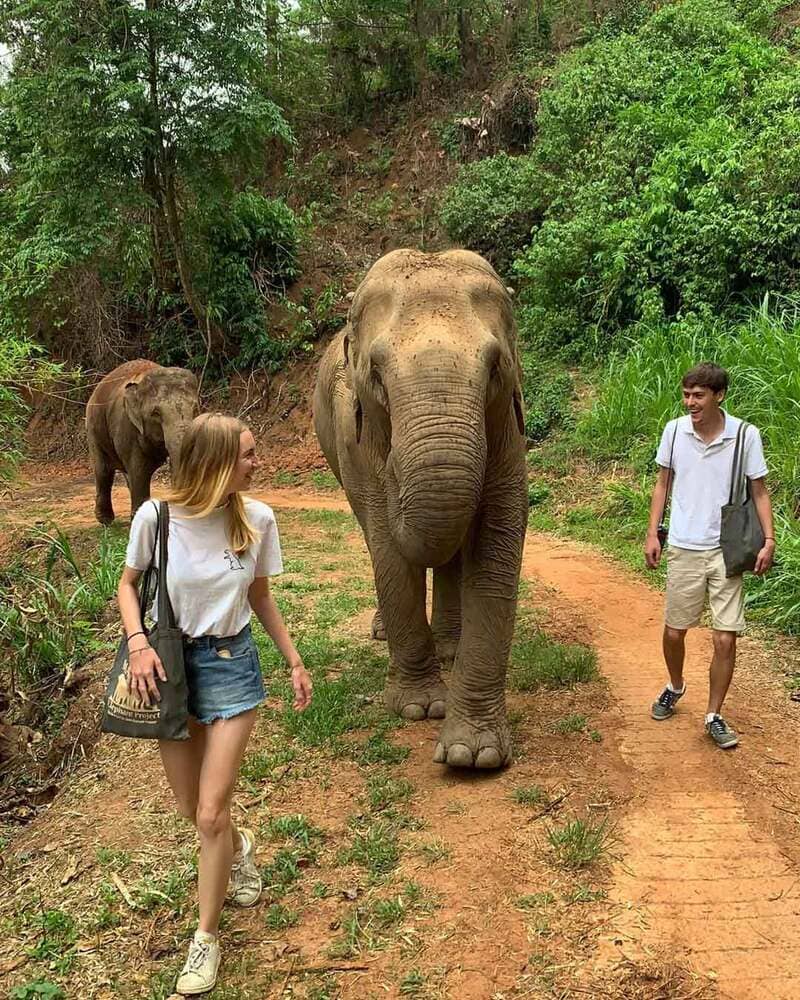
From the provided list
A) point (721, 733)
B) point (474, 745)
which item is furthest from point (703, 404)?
point (474, 745)

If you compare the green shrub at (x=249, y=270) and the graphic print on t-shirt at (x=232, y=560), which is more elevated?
the green shrub at (x=249, y=270)

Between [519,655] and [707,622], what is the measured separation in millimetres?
1694

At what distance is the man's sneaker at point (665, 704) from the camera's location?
4.62m

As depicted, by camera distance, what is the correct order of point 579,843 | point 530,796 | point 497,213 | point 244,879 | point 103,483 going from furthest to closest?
1. point 497,213
2. point 103,483
3. point 530,796
4. point 579,843
5. point 244,879

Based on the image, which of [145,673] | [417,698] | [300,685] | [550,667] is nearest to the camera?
[145,673]

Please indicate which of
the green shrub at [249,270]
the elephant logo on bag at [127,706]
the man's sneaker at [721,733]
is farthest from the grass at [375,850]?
the green shrub at [249,270]

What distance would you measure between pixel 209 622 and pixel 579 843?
1.70 meters

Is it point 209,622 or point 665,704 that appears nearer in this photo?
point 209,622

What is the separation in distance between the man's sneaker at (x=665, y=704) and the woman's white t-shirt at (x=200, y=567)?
2.71 meters

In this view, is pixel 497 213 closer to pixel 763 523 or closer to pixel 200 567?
pixel 763 523

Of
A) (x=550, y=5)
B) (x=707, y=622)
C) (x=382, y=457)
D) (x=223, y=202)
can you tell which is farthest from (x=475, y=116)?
(x=382, y=457)

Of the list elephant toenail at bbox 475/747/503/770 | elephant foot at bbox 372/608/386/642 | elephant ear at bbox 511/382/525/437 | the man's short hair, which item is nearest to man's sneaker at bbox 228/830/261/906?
elephant toenail at bbox 475/747/503/770

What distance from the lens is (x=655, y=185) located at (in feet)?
39.9

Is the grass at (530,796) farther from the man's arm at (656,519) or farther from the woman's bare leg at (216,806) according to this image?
the woman's bare leg at (216,806)
